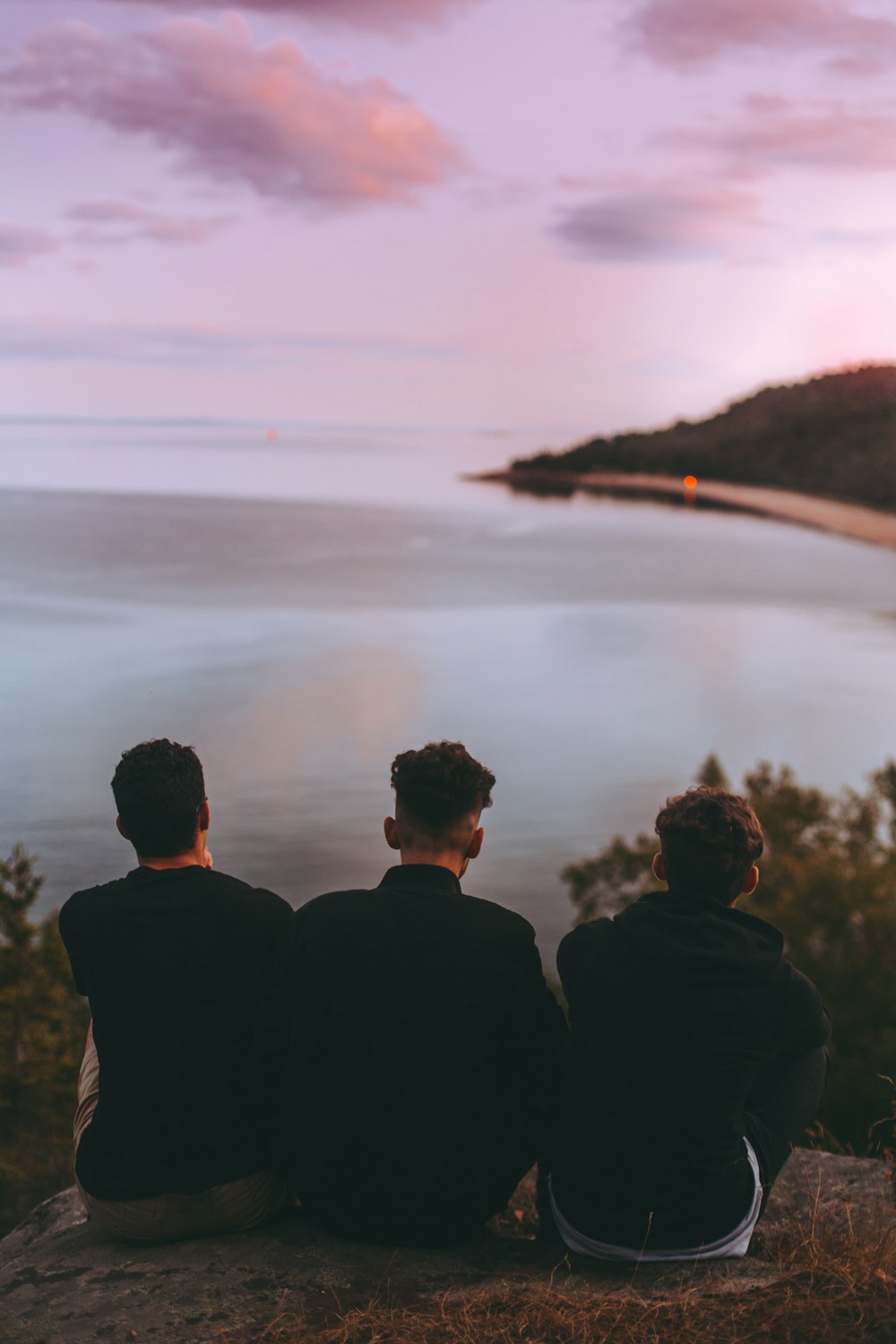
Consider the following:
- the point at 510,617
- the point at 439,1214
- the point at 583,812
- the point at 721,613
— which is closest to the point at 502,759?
the point at 583,812

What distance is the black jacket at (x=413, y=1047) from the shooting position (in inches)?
91.2

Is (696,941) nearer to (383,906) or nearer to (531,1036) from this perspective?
(531,1036)

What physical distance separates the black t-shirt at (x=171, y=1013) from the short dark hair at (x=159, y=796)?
8 centimetres

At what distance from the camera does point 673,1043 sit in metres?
2.26

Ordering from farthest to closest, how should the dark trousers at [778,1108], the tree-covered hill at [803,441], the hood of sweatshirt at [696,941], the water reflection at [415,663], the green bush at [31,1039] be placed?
the water reflection at [415,663] < the tree-covered hill at [803,441] < the green bush at [31,1039] < the dark trousers at [778,1108] < the hood of sweatshirt at [696,941]

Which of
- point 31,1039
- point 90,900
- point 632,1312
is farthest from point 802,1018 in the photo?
point 31,1039

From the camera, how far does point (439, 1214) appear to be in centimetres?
248

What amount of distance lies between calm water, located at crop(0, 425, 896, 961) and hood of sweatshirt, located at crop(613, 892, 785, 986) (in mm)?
28453

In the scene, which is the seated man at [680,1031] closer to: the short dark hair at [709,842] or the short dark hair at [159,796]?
the short dark hair at [709,842]

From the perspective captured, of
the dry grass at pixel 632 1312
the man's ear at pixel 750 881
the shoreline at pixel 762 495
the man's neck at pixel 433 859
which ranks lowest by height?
the dry grass at pixel 632 1312

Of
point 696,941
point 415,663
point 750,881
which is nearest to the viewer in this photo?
point 696,941

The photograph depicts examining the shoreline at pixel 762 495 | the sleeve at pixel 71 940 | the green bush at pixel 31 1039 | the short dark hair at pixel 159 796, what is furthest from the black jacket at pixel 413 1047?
the shoreline at pixel 762 495

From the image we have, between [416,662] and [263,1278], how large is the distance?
71.1 meters

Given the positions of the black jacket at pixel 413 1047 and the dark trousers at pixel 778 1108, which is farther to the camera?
the dark trousers at pixel 778 1108
